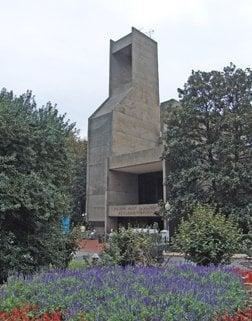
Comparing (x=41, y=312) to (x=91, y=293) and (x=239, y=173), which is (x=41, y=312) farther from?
(x=239, y=173)

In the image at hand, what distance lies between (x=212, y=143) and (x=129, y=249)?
1782cm

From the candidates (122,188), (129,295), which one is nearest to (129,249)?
(129,295)

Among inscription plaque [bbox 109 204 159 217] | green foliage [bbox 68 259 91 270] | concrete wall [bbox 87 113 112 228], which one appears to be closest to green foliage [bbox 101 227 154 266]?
green foliage [bbox 68 259 91 270]

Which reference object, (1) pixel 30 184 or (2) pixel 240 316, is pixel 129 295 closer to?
(2) pixel 240 316

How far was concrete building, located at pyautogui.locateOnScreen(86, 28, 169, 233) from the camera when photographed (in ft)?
126

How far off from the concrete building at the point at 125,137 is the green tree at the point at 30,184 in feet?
84.2

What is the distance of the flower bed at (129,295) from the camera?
13.9 ft

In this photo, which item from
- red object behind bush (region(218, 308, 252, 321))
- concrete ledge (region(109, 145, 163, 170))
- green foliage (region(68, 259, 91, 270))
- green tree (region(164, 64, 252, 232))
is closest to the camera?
red object behind bush (region(218, 308, 252, 321))

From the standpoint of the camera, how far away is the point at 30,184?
904cm

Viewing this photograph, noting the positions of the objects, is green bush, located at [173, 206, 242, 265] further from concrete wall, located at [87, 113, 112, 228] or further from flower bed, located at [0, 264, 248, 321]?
concrete wall, located at [87, 113, 112, 228]

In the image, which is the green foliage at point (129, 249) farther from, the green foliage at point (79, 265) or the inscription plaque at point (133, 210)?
the inscription plaque at point (133, 210)

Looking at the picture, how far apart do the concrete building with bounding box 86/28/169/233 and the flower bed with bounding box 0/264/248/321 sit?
2981cm

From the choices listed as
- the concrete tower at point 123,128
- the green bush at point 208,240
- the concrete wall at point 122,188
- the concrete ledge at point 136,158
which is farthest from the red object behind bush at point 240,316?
the concrete wall at point 122,188

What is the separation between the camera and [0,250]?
863cm
